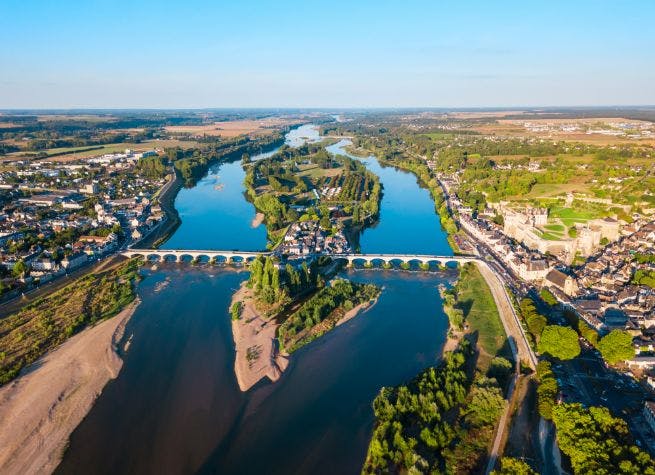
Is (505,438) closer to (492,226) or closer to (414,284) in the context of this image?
(414,284)

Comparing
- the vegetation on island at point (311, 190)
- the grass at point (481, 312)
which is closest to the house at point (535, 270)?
the grass at point (481, 312)

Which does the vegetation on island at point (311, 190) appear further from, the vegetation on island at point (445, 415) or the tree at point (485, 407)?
the tree at point (485, 407)

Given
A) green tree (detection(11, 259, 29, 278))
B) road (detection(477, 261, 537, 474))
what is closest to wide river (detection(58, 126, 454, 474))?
road (detection(477, 261, 537, 474))

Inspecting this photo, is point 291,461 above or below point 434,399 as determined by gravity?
below

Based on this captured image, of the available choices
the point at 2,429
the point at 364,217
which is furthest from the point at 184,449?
the point at 364,217

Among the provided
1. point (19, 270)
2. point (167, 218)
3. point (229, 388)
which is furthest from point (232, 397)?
point (167, 218)

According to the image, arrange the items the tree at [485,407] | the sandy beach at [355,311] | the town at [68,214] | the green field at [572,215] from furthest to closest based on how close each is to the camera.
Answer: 1. the green field at [572,215]
2. the town at [68,214]
3. the sandy beach at [355,311]
4. the tree at [485,407]

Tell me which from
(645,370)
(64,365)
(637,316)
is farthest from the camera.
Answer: (637,316)
